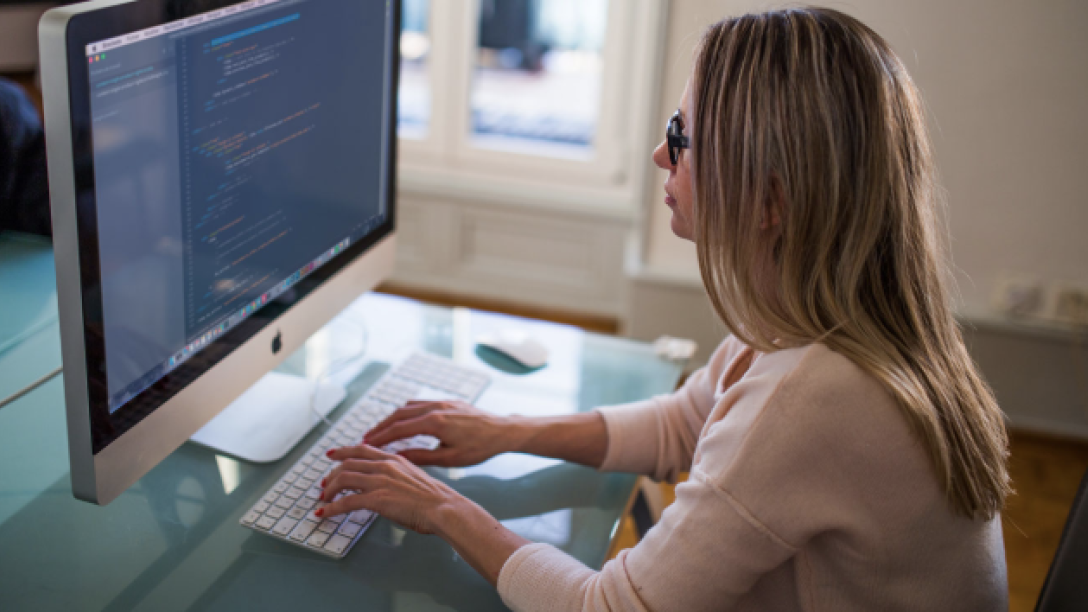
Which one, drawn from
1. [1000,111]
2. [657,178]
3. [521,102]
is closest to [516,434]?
[657,178]

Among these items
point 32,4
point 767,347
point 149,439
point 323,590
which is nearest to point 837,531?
point 767,347

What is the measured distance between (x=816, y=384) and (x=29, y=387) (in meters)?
0.91

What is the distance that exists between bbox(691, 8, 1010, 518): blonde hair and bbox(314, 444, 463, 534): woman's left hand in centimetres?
35

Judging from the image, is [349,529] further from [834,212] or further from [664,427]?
[834,212]

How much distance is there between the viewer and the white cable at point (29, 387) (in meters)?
1.10

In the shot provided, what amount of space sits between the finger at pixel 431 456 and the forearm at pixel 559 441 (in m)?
0.07

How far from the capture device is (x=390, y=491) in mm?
949

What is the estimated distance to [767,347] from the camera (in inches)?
34.0

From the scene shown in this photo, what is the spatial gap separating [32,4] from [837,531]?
39.4 inches

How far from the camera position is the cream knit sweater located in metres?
0.78

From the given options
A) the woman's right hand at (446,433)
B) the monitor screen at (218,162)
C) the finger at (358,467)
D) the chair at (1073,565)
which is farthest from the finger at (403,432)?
the chair at (1073,565)

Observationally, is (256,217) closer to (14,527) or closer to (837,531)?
(14,527)

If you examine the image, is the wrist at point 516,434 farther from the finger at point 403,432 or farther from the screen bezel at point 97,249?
the screen bezel at point 97,249

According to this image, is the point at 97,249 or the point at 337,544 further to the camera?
the point at 337,544
